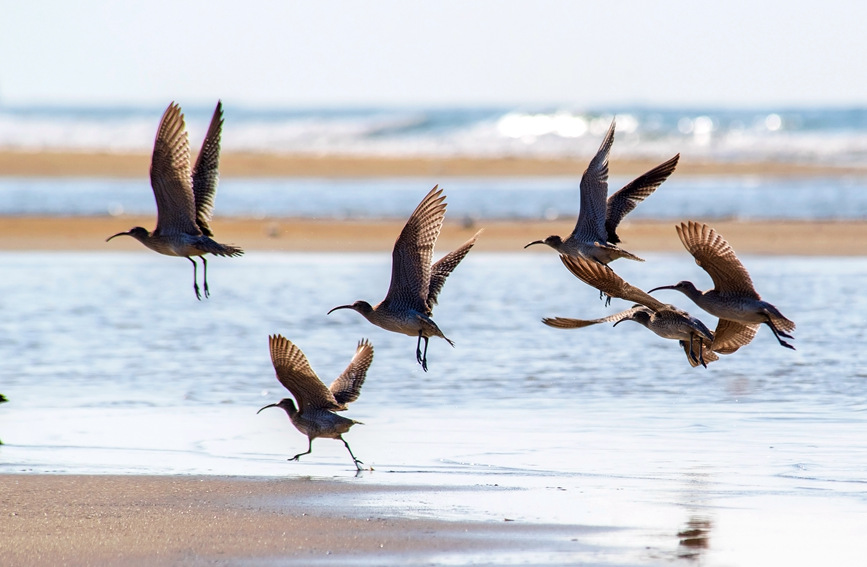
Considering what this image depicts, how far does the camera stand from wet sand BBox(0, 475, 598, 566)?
5.89 meters

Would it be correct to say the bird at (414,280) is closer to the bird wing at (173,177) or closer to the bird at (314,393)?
the bird at (314,393)

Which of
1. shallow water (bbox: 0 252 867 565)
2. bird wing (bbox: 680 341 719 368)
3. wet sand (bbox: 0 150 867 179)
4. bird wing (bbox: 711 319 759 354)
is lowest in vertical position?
shallow water (bbox: 0 252 867 565)

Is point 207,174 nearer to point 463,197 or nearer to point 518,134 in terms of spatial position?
point 463,197

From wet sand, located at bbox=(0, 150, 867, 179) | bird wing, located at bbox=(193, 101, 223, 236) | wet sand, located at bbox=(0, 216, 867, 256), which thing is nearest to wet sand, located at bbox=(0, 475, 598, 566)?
bird wing, located at bbox=(193, 101, 223, 236)

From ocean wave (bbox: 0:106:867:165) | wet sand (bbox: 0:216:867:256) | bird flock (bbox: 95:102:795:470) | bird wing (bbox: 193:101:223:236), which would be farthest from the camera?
ocean wave (bbox: 0:106:867:165)

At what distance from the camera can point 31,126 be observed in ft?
202

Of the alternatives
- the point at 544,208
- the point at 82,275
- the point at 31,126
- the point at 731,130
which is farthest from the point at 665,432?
the point at 31,126

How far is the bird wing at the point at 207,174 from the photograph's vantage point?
328 inches

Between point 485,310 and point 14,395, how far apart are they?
5.55 meters

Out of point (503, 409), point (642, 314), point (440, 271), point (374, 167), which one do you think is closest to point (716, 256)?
point (642, 314)

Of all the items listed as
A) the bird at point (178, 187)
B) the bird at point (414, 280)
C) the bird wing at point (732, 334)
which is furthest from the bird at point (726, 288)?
the bird at point (178, 187)

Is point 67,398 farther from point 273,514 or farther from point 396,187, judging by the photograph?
point 396,187

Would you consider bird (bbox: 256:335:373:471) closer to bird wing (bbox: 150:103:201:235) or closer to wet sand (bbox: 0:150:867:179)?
bird wing (bbox: 150:103:201:235)

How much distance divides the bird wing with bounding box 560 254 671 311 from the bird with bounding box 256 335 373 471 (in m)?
1.50
